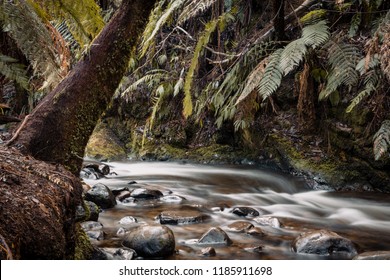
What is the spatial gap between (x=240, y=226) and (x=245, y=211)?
437 mm

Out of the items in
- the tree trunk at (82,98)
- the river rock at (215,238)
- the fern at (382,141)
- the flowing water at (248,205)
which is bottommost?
the flowing water at (248,205)

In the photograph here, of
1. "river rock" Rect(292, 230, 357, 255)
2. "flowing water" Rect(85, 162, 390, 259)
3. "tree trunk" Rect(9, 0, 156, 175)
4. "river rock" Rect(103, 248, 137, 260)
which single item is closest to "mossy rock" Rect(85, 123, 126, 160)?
"flowing water" Rect(85, 162, 390, 259)

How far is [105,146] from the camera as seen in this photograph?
21.5 feet

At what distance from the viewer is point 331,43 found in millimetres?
3906

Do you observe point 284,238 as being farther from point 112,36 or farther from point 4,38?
point 4,38

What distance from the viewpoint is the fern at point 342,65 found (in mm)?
3375

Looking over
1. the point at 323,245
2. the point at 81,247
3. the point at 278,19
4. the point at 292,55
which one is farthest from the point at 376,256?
the point at 278,19

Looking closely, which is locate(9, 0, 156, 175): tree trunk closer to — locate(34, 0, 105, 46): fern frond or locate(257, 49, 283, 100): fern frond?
locate(34, 0, 105, 46): fern frond

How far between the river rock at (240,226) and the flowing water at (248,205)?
2.1 inches

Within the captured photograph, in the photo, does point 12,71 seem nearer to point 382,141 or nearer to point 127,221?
Answer: point 127,221

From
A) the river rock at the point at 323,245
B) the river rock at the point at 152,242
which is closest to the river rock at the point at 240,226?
the river rock at the point at 323,245

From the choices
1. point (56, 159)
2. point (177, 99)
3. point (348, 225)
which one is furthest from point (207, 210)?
point (177, 99)

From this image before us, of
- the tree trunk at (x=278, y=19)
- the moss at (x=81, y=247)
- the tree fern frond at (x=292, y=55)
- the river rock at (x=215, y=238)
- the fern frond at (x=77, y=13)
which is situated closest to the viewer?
the moss at (x=81, y=247)

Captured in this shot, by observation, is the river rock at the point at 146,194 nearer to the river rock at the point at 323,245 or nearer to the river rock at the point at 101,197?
the river rock at the point at 101,197
